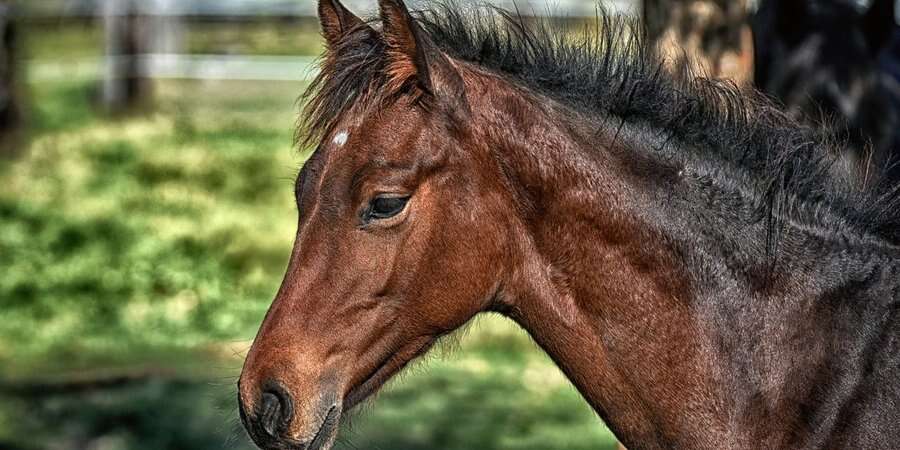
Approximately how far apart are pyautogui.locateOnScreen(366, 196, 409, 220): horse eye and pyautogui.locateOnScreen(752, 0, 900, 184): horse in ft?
13.1

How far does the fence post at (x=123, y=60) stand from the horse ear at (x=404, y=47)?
1211cm

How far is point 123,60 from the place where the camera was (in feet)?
49.2

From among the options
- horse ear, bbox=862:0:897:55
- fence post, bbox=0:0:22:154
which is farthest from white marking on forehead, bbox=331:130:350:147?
fence post, bbox=0:0:22:154

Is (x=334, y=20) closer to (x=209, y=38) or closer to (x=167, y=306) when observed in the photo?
(x=167, y=306)

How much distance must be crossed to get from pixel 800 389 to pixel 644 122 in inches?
30.7

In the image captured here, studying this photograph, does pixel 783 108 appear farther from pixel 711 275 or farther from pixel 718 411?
pixel 718 411

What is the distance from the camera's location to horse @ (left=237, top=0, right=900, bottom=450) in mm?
3143

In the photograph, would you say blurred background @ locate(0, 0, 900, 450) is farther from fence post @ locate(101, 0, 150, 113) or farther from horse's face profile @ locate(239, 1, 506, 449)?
horse's face profile @ locate(239, 1, 506, 449)

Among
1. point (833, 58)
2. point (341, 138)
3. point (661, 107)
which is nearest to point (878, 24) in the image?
point (833, 58)

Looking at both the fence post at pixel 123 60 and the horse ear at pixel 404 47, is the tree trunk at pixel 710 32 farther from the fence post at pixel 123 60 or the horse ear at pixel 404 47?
the fence post at pixel 123 60

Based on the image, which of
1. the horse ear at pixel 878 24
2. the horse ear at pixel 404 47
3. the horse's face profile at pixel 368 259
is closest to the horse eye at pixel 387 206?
the horse's face profile at pixel 368 259

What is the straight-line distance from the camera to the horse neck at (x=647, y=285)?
3193 millimetres

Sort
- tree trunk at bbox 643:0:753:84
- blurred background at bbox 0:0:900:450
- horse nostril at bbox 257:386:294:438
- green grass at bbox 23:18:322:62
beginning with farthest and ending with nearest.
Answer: green grass at bbox 23:18:322:62 < blurred background at bbox 0:0:900:450 < tree trunk at bbox 643:0:753:84 < horse nostril at bbox 257:386:294:438

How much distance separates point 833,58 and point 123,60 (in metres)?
10.1
